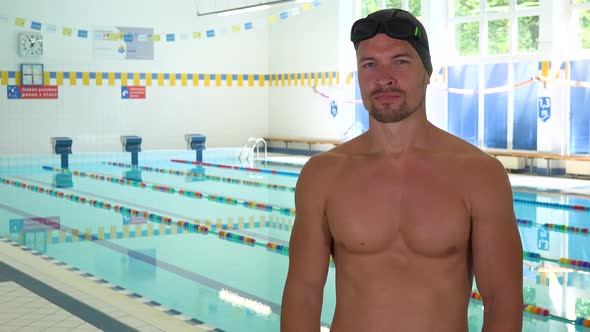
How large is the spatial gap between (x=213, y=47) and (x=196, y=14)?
2.83 ft

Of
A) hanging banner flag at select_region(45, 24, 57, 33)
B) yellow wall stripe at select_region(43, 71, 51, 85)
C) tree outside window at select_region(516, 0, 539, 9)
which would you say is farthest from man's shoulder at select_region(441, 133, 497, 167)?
yellow wall stripe at select_region(43, 71, 51, 85)

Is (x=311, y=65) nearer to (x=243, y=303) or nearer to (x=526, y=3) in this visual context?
(x=526, y=3)

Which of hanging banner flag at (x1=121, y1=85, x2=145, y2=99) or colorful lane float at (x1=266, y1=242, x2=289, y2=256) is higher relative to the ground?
hanging banner flag at (x1=121, y1=85, x2=145, y2=99)

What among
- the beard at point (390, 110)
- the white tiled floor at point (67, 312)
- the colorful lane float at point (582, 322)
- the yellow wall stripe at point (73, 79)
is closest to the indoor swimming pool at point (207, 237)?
the colorful lane float at point (582, 322)

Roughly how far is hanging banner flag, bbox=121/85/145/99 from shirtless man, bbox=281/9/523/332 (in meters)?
17.7

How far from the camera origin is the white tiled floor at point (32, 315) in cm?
471

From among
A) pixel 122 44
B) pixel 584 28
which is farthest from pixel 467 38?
pixel 122 44

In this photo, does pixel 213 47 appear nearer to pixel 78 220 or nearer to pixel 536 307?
pixel 78 220

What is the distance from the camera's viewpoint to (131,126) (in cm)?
1898

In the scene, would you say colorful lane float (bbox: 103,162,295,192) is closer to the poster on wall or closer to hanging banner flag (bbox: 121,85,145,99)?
hanging banner flag (bbox: 121,85,145,99)

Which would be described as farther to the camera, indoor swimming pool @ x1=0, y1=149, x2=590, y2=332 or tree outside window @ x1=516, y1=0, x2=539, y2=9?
tree outside window @ x1=516, y1=0, x2=539, y2=9

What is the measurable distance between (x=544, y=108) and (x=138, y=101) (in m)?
9.02

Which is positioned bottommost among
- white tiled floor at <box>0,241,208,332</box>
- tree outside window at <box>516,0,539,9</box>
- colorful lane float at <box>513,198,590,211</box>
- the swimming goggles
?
white tiled floor at <box>0,241,208,332</box>

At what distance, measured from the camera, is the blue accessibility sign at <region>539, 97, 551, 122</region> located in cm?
1422
